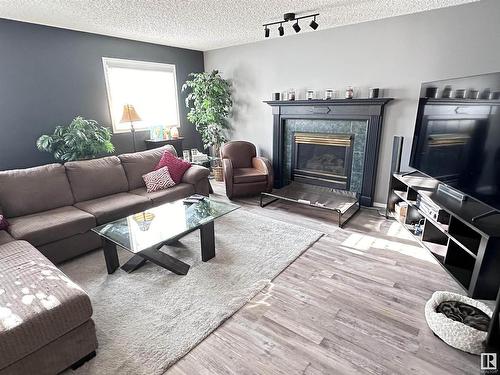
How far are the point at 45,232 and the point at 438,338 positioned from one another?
10.2 feet

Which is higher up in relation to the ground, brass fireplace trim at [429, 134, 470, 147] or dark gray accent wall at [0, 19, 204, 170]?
dark gray accent wall at [0, 19, 204, 170]

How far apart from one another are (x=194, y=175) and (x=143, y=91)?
2115 millimetres

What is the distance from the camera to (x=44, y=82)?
3.56 meters

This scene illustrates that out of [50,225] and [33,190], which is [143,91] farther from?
[50,225]

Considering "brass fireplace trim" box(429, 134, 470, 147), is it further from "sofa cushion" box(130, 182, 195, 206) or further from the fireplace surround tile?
"sofa cushion" box(130, 182, 195, 206)

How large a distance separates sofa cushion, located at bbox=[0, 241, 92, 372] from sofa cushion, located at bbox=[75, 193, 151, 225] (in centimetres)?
98

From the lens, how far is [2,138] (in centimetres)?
334

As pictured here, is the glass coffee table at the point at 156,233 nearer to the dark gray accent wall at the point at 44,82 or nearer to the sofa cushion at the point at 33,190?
the sofa cushion at the point at 33,190

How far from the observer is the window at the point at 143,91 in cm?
426

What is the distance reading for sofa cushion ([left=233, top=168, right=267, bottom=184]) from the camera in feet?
13.3

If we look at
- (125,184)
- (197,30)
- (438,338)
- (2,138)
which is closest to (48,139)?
(2,138)

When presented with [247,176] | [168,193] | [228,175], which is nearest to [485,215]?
[247,176]

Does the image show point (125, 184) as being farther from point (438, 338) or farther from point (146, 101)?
point (438, 338)

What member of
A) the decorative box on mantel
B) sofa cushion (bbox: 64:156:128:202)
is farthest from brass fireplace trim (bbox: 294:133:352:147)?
sofa cushion (bbox: 64:156:128:202)
